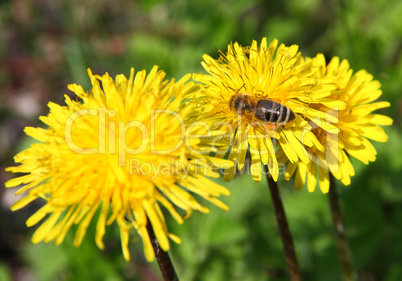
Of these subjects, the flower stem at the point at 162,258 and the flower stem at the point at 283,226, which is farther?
the flower stem at the point at 283,226

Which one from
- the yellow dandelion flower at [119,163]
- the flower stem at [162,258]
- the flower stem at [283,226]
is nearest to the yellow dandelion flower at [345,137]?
the flower stem at [283,226]

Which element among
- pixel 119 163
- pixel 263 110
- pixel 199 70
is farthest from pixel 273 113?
pixel 199 70

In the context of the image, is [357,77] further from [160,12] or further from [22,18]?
[22,18]

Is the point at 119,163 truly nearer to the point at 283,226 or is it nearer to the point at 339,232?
the point at 283,226

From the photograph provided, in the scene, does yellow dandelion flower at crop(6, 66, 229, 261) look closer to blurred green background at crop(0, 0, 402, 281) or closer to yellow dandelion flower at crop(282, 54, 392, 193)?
yellow dandelion flower at crop(282, 54, 392, 193)

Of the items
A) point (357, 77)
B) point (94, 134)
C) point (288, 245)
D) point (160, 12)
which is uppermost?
point (160, 12)

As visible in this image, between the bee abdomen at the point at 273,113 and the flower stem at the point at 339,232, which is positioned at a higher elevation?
the bee abdomen at the point at 273,113

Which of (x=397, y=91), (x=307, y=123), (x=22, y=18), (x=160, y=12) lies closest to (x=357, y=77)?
(x=307, y=123)

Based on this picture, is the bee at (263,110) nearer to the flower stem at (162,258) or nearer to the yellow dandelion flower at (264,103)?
the yellow dandelion flower at (264,103)
